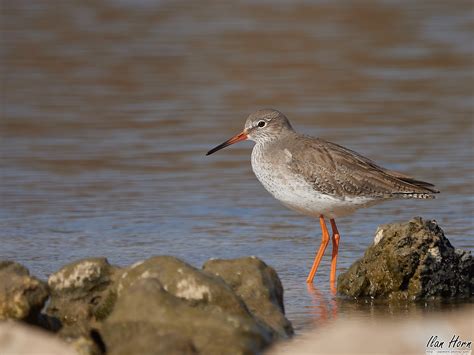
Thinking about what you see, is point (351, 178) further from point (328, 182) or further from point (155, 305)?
point (155, 305)

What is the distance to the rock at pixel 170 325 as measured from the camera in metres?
6.91

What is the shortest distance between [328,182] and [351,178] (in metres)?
0.23

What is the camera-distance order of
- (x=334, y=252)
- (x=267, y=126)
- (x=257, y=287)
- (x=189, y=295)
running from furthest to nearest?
(x=267, y=126) → (x=334, y=252) → (x=257, y=287) → (x=189, y=295)

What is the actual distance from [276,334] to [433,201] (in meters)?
5.41

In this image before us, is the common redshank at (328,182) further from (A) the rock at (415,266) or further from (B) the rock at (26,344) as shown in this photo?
(B) the rock at (26,344)

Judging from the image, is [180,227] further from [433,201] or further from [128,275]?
[128,275]

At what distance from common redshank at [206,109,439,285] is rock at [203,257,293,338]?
165 cm

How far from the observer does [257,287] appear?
8.05m

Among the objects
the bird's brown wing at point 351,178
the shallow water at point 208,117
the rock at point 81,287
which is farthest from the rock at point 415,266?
the rock at point 81,287

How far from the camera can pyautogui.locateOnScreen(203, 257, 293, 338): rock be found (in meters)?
7.85

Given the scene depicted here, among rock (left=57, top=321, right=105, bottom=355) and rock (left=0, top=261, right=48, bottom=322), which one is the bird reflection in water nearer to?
rock (left=57, top=321, right=105, bottom=355)

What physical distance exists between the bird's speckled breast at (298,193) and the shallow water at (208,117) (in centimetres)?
60

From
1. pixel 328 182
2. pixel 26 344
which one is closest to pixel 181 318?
pixel 26 344

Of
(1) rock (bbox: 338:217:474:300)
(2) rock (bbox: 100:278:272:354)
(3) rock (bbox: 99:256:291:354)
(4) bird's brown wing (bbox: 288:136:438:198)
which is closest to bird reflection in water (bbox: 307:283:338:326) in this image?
(1) rock (bbox: 338:217:474:300)
